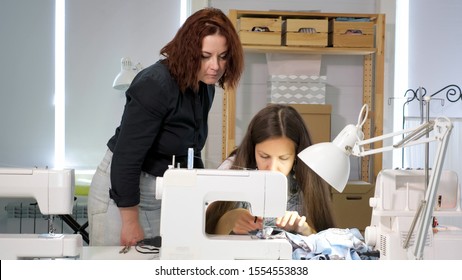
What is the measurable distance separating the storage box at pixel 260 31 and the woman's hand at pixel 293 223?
169 cm

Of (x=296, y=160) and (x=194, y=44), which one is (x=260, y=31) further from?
(x=194, y=44)

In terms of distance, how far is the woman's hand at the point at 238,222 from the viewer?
5.59ft

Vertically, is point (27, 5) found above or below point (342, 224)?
above

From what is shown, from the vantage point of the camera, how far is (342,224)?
10.7 ft

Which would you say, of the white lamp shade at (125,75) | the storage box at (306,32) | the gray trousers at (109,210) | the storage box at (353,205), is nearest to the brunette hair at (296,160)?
the gray trousers at (109,210)

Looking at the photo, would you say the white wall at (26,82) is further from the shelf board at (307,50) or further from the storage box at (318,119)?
the storage box at (318,119)

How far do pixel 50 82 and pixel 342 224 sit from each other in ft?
6.60

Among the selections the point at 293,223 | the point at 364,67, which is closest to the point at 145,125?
the point at 293,223

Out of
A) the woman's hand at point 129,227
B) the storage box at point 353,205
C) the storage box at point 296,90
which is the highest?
the storage box at point 296,90

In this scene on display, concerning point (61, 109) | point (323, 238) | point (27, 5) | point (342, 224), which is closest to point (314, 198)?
point (323, 238)

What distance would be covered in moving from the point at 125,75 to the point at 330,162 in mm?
2321
